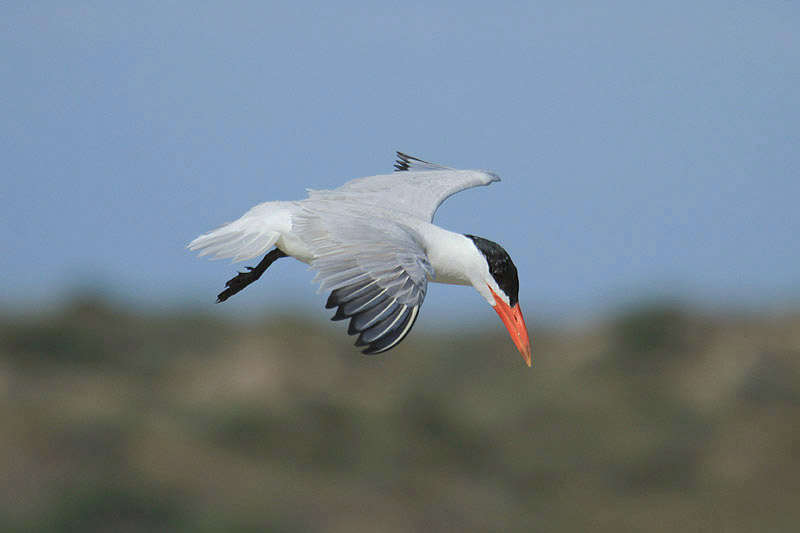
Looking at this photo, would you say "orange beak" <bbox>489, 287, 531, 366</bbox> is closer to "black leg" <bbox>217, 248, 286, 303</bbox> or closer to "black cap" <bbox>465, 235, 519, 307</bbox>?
"black cap" <bbox>465, 235, 519, 307</bbox>

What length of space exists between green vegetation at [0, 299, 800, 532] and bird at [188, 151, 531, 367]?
11316 millimetres

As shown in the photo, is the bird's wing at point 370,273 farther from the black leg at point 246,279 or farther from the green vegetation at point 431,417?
the green vegetation at point 431,417

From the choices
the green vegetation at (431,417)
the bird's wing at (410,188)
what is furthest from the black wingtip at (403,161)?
the green vegetation at (431,417)

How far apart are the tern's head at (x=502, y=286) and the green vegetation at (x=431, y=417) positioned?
38.5 feet

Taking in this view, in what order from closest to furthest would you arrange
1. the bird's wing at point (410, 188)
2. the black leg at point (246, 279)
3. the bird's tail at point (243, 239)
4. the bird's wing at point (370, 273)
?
the bird's wing at point (370, 273), the bird's tail at point (243, 239), the black leg at point (246, 279), the bird's wing at point (410, 188)

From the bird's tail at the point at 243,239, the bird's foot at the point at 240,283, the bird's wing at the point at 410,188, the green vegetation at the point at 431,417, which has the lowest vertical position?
the green vegetation at the point at 431,417

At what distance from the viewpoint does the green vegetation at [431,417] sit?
56.9 feet

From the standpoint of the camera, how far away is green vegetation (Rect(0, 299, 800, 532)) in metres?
17.3

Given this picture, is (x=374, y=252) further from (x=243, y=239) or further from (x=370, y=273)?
(x=243, y=239)

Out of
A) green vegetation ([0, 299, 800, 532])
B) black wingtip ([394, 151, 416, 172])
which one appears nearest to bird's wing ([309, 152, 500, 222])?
black wingtip ([394, 151, 416, 172])

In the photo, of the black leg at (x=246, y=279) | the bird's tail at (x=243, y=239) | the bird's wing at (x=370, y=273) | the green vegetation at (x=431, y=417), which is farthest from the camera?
the green vegetation at (x=431, y=417)

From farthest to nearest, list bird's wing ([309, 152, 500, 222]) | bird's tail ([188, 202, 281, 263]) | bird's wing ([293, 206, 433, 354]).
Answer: bird's wing ([309, 152, 500, 222]), bird's tail ([188, 202, 281, 263]), bird's wing ([293, 206, 433, 354])

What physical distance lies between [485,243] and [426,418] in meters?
15.8

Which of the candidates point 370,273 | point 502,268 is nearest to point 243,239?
point 370,273
